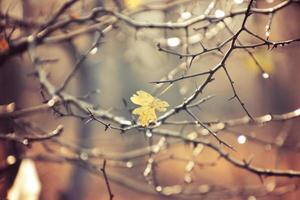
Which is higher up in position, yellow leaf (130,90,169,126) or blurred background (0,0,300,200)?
yellow leaf (130,90,169,126)

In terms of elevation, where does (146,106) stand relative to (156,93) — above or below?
above

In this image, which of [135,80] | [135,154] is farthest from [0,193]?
[135,80]

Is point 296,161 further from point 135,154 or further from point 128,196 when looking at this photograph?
point 135,154

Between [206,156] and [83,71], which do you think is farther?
[83,71]

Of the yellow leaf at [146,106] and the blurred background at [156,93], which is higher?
the yellow leaf at [146,106]

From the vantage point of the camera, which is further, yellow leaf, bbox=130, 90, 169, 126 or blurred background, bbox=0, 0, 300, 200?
blurred background, bbox=0, 0, 300, 200

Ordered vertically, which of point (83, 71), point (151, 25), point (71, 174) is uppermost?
point (151, 25)

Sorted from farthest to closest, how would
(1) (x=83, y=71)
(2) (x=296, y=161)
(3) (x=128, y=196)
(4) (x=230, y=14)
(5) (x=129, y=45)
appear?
1. (1) (x=83, y=71)
2. (2) (x=296, y=161)
3. (3) (x=128, y=196)
4. (5) (x=129, y=45)
5. (4) (x=230, y=14)

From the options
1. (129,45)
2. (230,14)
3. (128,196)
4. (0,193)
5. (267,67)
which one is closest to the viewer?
(230,14)
